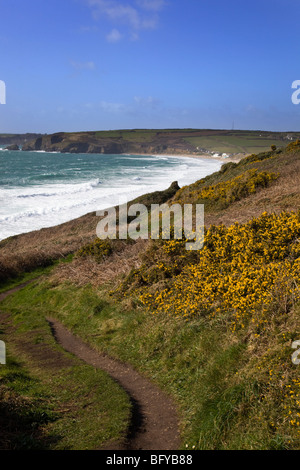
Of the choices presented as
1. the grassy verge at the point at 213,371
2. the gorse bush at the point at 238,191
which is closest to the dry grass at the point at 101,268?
the grassy verge at the point at 213,371

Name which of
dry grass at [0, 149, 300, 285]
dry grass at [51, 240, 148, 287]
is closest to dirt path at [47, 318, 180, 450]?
dry grass at [51, 240, 148, 287]

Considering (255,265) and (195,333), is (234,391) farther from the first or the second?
(255,265)

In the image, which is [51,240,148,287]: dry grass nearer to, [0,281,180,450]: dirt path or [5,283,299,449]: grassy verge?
[5,283,299,449]: grassy verge

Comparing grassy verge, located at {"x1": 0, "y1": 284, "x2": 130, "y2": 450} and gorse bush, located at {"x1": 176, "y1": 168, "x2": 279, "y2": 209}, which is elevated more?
gorse bush, located at {"x1": 176, "y1": 168, "x2": 279, "y2": 209}

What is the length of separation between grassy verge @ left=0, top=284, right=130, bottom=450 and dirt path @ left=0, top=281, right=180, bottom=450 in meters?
0.24

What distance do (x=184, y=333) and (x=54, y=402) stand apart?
328 centimetres

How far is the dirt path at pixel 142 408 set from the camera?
6.18 meters

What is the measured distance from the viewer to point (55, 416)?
674 centimetres

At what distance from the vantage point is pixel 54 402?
288 inches

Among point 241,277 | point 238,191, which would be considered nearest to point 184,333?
Answer: point 241,277

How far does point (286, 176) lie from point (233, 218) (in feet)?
23.6

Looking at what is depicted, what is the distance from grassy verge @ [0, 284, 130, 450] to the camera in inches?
235

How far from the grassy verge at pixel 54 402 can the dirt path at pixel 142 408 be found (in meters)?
0.24

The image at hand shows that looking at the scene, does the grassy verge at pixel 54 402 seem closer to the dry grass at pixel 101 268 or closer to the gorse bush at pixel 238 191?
the dry grass at pixel 101 268
